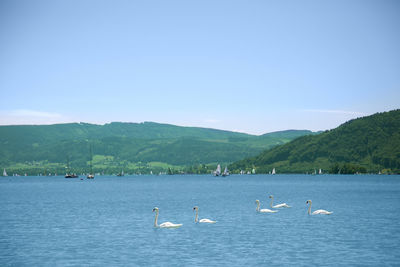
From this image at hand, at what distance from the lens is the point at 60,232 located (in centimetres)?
6594

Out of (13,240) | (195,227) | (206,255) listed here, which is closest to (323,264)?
(206,255)

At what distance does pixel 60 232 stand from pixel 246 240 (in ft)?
86.4

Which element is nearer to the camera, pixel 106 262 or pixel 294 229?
pixel 106 262

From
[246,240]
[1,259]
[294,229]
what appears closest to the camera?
[1,259]

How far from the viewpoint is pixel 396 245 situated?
2034 inches

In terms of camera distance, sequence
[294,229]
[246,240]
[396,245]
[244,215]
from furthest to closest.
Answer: [244,215], [294,229], [246,240], [396,245]

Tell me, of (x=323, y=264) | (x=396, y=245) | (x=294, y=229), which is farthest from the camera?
(x=294, y=229)

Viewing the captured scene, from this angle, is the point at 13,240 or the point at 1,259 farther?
the point at 13,240

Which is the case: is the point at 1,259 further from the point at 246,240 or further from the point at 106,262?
the point at 246,240

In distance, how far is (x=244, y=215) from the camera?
3361 inches

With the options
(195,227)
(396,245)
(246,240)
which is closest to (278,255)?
(246,240)

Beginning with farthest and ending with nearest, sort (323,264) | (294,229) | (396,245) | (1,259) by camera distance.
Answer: (294,229) < (396,245) < (1,259) < (323,264)

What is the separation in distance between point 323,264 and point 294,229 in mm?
22715

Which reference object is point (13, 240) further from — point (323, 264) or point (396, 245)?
point (396, 245)
